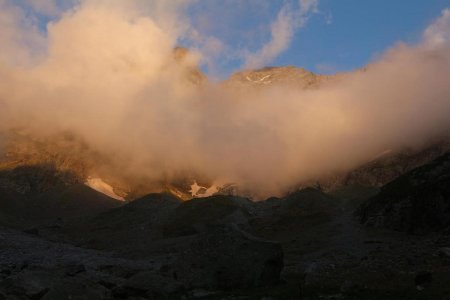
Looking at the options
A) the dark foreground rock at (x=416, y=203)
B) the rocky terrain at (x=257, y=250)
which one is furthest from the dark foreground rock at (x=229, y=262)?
the dark foreground rock at (x=416, y=203)

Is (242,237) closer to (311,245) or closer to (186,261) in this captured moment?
(186,261)

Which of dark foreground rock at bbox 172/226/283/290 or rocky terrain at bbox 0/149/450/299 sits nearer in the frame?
rocky terrain at bbox 0/149/450/299

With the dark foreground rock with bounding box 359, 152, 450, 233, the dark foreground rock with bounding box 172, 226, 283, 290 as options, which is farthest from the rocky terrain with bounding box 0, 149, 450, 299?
the dark foreground rock with bounding box 359, 152, 450, 233

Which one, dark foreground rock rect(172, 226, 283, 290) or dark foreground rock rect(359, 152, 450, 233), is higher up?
dark foreground rock rect(359, 152, 450, 233)

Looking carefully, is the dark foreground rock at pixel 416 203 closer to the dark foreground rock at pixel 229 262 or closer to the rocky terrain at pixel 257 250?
the rocky terrain at pixel 257 250

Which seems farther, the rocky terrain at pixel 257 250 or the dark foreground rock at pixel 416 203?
the dark foreground rock at pixel 416 203

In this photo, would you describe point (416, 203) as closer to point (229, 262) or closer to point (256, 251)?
point (256, 251)

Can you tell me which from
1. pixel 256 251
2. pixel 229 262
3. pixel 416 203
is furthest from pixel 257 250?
pixel 416 203

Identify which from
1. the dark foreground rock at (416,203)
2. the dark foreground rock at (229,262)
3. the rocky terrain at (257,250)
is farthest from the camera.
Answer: the dark foreground rock at (416,203)

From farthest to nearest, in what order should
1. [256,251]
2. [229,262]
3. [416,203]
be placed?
[416,203], [256,251], [229,262]

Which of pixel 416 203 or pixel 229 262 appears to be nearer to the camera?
pixel 229 262

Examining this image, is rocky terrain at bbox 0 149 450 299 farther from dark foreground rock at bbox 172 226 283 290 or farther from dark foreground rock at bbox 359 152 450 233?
dark foreground rock at bbox 359 152 450 233

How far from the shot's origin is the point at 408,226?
10512 cm

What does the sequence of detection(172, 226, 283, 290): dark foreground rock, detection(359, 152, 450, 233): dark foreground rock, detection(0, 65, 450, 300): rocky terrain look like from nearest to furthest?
1. detection(0, 65, 450, 300): rocky terrain
2. detection(172, 226, 283, 290): dark foreground rock
3. detection(359, 152, 450, 233): dark foreground rock
